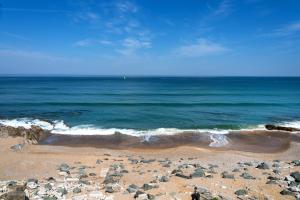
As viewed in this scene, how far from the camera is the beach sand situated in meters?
11.2

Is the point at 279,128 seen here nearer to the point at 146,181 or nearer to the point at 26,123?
the point at 146,181

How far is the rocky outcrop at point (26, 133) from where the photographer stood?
23403mm

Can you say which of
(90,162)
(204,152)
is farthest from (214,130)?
(90,162)

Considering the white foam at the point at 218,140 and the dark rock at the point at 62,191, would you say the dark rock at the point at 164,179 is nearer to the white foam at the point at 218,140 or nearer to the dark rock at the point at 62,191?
the dark rock at the point at 62,191

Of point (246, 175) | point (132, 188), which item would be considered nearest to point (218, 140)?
point (246, 175)

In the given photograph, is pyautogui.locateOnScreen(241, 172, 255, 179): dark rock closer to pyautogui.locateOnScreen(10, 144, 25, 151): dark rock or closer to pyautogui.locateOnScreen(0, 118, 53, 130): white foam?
pyautogui.locateOnScreen(10, 144, 25, 151): dark rock

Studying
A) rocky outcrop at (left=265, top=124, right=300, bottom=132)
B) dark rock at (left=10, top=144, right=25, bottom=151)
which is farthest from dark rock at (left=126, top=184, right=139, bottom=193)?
rocky outcrop at (left=265, top=124, right=300, bottom=132)

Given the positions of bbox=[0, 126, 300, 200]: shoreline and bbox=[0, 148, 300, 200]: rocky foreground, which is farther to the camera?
bbox=[0, 126, 300, 200]: shoreline

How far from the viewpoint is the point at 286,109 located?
41.1m

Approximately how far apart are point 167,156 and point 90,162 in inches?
206

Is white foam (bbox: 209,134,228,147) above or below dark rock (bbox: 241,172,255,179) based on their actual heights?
below

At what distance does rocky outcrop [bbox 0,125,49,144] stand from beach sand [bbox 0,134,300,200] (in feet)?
2.99

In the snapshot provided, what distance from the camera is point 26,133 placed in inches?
955

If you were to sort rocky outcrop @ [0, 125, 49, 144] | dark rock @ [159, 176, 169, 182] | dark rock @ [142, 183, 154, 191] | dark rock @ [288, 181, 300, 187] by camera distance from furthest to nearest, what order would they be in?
rocky outcrop @ [0, 125, 49, 144]
dark rock @ [159, 176, 169, 182]
dark rock @ [288, 181, 300, 187]
dark rock @ [142, 183, 154, 191]
